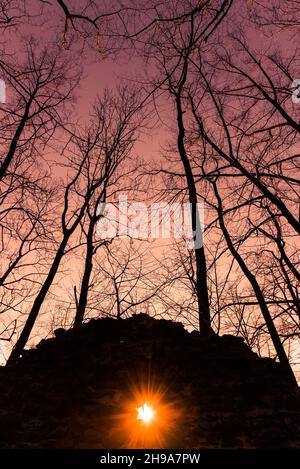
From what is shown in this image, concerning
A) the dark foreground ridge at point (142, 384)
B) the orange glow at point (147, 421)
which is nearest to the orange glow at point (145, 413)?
the orange glow at point (147, 421)

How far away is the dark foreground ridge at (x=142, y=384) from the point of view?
4.60 metres

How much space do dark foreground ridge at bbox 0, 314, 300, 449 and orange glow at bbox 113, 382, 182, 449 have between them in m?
0.05

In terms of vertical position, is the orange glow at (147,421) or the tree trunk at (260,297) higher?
the tree trunk at (260,297)

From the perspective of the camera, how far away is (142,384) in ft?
18.0

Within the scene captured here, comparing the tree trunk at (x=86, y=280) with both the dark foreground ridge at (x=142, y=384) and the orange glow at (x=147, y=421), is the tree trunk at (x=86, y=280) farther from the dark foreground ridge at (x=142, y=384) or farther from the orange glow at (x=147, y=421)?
the orange glow at (x=147, y=421)

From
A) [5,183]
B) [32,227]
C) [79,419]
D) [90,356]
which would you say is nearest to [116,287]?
[32,227]

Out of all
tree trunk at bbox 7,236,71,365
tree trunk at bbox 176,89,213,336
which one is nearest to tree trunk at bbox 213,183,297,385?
tree trunk at bbox 176,89,213,336

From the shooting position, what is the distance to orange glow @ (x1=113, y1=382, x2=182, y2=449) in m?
4.55

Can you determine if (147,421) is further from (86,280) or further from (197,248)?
(86,280)

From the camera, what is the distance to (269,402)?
5.18m

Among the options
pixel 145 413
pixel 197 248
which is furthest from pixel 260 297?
pixel 145 413

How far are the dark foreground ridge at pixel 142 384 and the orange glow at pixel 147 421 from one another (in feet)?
0.17

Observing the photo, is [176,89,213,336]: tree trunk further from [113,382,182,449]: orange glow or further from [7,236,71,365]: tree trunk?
[7,236,71,365]: tree trunk

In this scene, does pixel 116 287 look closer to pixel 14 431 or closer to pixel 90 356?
pixel 90 356
